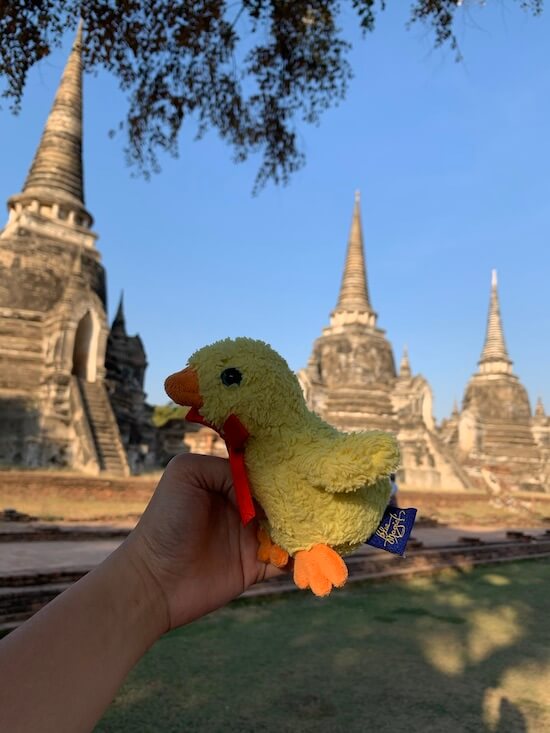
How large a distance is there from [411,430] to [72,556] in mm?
19448

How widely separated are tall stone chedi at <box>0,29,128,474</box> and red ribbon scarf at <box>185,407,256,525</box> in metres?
14.7

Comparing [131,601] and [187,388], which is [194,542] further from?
[187,388]

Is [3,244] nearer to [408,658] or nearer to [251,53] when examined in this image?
[251,53]

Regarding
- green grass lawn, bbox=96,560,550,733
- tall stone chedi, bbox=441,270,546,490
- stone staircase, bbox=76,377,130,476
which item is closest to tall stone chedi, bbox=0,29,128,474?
stone staircase, bbox=76,377,130,476

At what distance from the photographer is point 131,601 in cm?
133

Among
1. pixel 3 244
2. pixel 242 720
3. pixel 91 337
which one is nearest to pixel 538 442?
pixel 91 337

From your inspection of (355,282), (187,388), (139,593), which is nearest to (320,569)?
(139,593)

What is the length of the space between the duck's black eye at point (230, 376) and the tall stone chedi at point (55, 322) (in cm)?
1476

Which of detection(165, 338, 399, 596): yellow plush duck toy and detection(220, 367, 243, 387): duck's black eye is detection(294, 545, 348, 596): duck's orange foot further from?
detection(220, 367, 243, 387): duck's black eye

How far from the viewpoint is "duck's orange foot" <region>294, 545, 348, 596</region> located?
1.48 metres

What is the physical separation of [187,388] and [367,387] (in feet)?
83.2

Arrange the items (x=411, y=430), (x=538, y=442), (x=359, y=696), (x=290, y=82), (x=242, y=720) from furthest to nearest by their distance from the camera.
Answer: (x=538, y=442) < (x=411, y=430) < (x=290, y=82) < (x=359, y=696) < (x=242, y=720)

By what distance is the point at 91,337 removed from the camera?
18375mm

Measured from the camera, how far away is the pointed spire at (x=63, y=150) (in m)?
20.8
